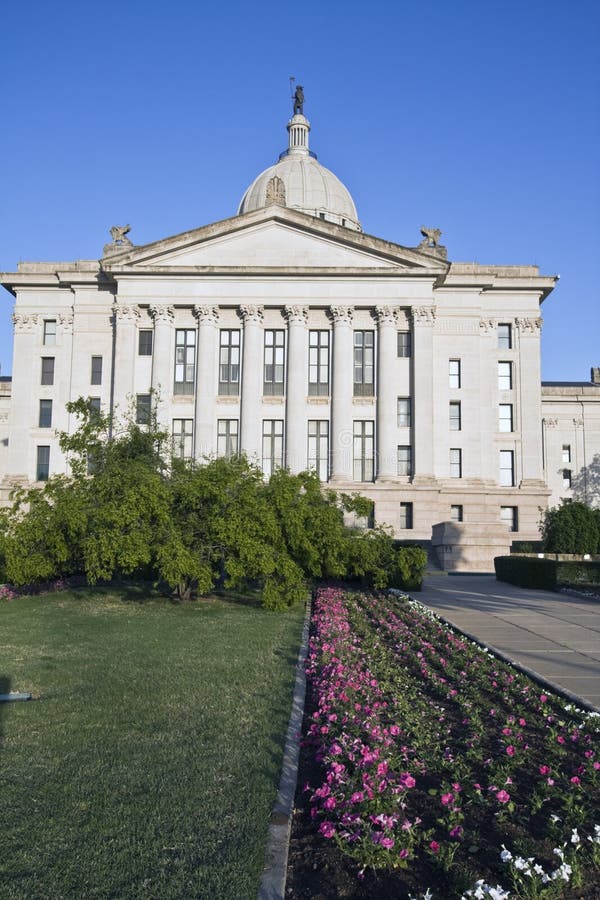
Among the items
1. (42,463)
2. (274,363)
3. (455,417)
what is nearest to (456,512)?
(455,417)

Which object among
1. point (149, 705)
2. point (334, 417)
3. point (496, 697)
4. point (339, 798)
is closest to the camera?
point (339, 798)

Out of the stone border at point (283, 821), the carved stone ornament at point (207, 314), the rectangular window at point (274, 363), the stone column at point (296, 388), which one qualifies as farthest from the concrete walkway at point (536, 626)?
the carved stone ornament at point (207, 314)

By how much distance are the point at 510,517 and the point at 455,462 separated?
5206 mm

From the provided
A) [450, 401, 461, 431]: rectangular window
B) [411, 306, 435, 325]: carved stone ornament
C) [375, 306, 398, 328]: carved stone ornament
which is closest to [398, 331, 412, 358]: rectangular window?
[411, 306, 435, 325]: carved stone ornament

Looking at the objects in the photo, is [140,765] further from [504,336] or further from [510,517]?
[504,336]

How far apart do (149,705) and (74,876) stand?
14.9ft

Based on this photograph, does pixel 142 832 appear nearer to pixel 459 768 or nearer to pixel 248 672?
pixel 459 768

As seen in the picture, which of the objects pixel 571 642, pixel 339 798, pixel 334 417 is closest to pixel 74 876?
pixel 339 798

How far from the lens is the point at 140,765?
7.39 metres

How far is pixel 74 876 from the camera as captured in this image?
206 inches

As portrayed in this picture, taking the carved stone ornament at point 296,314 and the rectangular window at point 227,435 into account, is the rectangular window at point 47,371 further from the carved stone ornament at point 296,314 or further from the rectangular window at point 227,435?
the carved stone ornament at point 296,314

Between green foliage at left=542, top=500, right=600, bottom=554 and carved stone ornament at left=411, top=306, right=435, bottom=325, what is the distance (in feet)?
47.8

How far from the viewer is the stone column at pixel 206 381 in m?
48.5

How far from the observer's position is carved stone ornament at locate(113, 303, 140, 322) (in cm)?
4919
